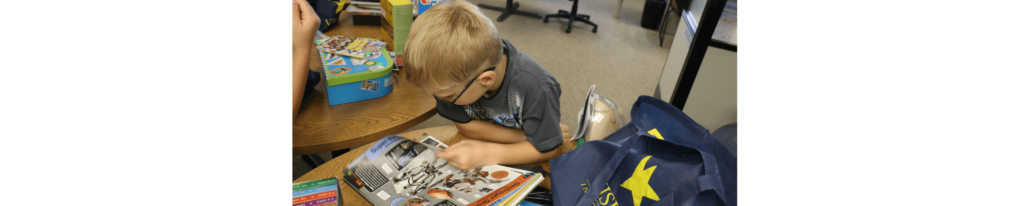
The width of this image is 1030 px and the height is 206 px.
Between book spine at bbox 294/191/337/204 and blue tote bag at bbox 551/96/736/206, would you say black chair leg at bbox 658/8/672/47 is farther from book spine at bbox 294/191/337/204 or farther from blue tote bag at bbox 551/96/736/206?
book spine at bbox 294/191/337/204

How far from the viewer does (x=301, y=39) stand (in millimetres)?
1142

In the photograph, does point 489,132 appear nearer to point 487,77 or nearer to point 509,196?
point 487,77

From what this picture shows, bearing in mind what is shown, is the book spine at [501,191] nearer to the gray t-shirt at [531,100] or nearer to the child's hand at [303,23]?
the gray t-shirt at [531,100]

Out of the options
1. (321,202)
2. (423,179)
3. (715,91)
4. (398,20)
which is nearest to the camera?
(321,202)

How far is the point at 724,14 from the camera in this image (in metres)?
2.29

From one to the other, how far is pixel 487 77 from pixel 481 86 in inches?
2.1

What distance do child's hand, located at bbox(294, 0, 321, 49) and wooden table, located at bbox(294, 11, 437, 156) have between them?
22 cm

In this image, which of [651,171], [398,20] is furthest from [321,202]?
[398,20]

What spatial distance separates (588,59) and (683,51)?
1174 mm

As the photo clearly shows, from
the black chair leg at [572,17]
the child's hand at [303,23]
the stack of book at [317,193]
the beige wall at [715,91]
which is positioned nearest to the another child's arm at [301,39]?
the child's hand at [303,23]

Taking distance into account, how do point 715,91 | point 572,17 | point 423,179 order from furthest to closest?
point 572,17 → point 715,91 → point 423,179

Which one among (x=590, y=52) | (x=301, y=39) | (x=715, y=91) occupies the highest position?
(x=301, y=39)

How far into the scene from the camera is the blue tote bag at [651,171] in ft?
2.66

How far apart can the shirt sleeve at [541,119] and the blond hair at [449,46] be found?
0.56ft
